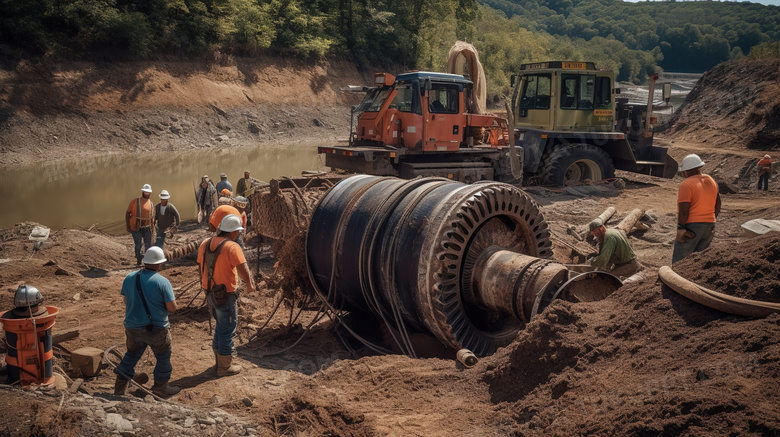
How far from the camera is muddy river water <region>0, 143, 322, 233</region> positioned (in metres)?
16.6

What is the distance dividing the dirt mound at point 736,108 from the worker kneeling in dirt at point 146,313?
23824 millimetres

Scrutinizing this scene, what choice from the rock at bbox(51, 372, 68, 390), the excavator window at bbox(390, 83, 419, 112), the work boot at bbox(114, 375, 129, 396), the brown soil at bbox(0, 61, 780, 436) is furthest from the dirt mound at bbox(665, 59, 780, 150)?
A: the rock at bbox(51, 372, 68, 390)

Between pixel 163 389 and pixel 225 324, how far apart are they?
0.90m

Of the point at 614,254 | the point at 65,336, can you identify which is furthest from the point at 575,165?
the point at 65,336

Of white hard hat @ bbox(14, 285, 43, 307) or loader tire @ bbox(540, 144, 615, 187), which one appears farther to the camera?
loader tire @ bbox(540, 144, 615, 187)

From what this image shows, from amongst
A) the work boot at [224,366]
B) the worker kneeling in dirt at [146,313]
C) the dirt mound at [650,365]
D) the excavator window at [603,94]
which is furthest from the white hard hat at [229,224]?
the excavator window at [603,94]

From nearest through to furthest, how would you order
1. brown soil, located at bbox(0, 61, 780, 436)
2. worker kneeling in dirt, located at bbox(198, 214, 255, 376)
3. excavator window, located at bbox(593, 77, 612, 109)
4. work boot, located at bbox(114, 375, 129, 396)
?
brown soil, located at bbox(0, 61, 780, 436), work boot, located at bbox(114, 375, 129, 396), worker kneeling in dirt, located at bbox(198, 214, 255, 376), excavator window, located at bbox(593, 77, 612, 109)

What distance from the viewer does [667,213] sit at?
14336mm

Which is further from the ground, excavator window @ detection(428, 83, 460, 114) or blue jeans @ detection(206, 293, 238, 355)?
excavator window @ detection(428, 83, 460, 114)

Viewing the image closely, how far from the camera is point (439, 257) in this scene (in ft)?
20.3

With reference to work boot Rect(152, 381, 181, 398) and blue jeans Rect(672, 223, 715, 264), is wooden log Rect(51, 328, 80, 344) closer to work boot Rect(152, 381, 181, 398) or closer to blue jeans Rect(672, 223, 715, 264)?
work boot Rect(152, 381, 181, 398)

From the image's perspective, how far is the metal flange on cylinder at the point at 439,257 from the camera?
6211mm

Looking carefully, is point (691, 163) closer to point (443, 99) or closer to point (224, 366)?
point (224, 366)

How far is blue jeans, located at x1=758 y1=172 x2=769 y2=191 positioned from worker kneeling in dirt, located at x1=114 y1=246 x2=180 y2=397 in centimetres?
1789
